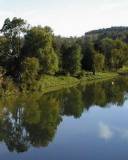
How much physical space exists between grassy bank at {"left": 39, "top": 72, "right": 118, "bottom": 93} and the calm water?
4.36 metres

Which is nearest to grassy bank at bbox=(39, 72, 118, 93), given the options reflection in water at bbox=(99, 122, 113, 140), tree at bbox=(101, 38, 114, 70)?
tree at bbox=(101, 38, 114, 70)

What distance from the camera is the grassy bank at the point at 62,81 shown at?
206 ft

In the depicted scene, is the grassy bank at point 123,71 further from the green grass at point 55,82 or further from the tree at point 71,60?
the green grass at point 55,82

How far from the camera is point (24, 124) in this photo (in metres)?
37.2

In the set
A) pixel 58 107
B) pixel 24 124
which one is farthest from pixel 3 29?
pixel 24 124

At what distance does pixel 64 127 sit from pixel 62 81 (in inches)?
1367

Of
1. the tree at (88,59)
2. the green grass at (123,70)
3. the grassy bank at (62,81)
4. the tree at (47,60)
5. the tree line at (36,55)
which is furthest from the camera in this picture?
the green grass at (123,70)

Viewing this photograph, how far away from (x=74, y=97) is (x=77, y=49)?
72.8 ft

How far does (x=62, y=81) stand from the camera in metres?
70.7

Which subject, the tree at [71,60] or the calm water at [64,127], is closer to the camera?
the calm water at [64,127]

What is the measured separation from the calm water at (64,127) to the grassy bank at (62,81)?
4363 mm

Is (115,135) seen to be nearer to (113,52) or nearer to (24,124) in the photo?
(24,124)

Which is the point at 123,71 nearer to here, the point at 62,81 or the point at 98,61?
the point at 98,61

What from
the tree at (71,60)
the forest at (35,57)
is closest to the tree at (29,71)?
the forest at (35,57)
